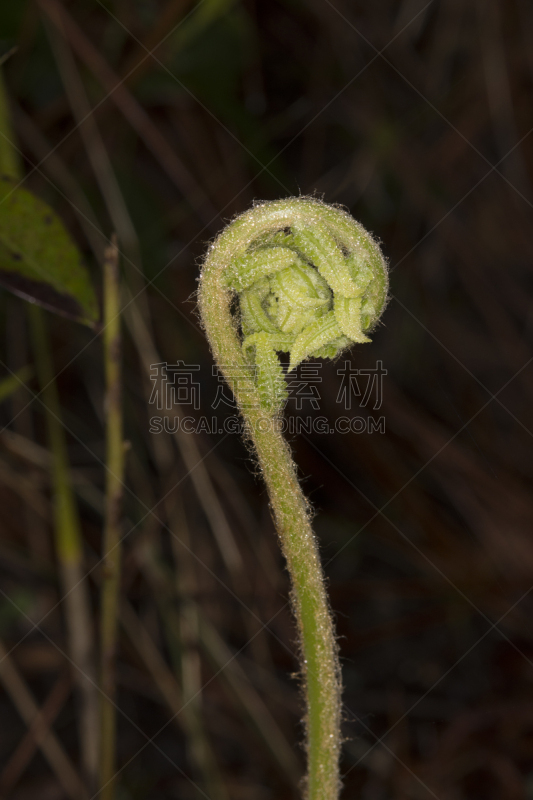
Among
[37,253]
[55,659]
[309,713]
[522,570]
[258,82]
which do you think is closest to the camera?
[309,713]

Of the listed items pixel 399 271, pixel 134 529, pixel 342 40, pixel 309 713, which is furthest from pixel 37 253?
pixel 342 40

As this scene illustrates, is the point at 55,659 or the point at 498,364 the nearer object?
the point at 55,659

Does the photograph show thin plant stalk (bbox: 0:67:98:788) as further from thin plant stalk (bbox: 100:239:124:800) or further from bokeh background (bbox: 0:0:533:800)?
thin plant stalk (bbox: 100:239:124:800)

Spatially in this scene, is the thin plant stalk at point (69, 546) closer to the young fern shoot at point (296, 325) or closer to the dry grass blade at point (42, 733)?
the dry grass blade at point (42, 733)

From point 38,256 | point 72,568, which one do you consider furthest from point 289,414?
point 38,256

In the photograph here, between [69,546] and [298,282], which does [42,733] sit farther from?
[298,282]

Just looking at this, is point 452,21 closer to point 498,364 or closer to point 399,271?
Result: point 399,271
